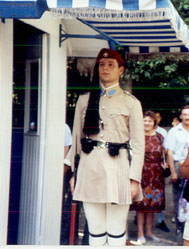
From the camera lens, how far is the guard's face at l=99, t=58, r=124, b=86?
369 centimetres

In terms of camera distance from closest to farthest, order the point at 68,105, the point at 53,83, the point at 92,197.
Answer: the point at 92,197
the point at 53,83
the point at 68,105

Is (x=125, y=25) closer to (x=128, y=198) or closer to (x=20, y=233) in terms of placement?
(x=128, y=198)

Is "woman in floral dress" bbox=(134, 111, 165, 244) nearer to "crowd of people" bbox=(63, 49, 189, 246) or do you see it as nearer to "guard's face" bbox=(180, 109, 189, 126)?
"guard's face" bbox=(180, 109, 189, 126)

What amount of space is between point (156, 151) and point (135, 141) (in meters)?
1.64

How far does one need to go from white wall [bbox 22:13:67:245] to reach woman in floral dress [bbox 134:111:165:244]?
99 cm

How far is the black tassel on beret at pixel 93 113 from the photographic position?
3707mm

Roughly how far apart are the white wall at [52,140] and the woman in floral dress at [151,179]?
39.1 inches

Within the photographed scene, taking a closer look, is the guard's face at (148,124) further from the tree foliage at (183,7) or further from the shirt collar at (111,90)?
the tree foliage at (183,7)

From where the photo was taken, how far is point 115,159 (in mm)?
3695

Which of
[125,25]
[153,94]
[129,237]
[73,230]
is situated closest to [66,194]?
[73,230]

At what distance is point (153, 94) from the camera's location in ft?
26.3

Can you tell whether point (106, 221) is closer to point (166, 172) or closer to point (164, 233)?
point (166, 172)

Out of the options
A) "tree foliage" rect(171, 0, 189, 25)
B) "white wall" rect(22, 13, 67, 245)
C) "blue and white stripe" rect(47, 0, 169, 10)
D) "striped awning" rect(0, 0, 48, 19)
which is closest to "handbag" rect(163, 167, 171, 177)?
"white wall" rect(22, 13, 67, 245)

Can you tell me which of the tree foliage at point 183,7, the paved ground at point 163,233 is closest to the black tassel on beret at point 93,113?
the paved ground at point 163,233
